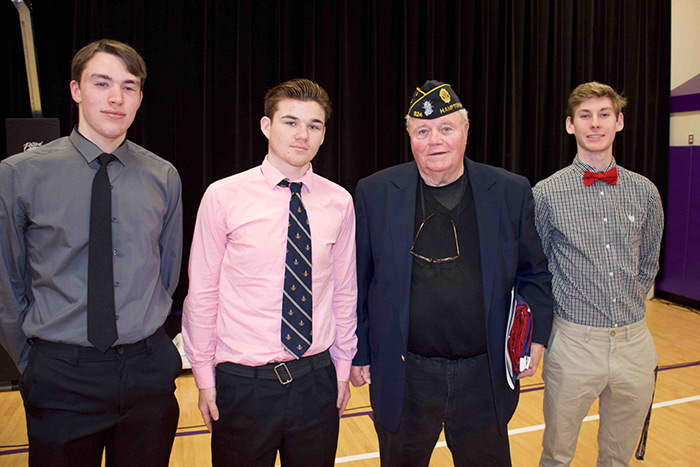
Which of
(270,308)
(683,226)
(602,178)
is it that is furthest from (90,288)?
(683,226)

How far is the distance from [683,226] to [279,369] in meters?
6.42

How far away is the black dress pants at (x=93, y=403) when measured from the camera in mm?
1656

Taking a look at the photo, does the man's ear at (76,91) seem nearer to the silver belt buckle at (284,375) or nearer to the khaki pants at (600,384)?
the silver belt buckle at (284,375)

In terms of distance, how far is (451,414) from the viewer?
1944 millimetres

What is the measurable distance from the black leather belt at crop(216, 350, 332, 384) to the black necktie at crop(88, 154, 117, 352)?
1.34 feet

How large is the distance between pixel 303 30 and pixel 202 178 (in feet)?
6.40

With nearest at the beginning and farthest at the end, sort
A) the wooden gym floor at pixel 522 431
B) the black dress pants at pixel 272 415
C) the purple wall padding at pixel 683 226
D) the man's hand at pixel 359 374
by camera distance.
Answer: the black dress pants at pixel 272 415 → the man's hand at pixel 359 374 → the wooden gym floor at pixel 522 431 → the purple wall padding at pixel 683 226

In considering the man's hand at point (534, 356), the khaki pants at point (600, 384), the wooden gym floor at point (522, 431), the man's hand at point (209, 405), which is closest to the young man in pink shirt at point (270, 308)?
the man's hand at point (209, 405)

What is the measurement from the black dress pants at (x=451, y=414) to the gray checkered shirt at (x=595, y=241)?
64cm

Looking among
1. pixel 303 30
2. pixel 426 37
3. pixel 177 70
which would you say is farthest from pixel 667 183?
pixel 177 70

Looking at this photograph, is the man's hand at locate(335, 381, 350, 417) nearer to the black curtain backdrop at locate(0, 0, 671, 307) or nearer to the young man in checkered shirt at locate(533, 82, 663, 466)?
the young man in checkered shirt at locate(533, 82, 663, 466)

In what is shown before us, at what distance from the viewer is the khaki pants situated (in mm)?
2254

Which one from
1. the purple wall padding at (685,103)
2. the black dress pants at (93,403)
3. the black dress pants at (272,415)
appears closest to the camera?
the black dress pants at (93,403)

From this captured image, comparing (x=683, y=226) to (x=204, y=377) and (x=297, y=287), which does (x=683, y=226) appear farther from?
(x=204, y=377)
